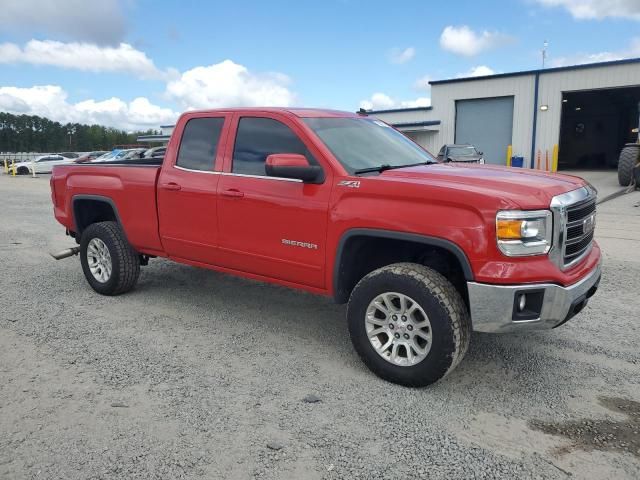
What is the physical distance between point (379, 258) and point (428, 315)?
32.5 inches

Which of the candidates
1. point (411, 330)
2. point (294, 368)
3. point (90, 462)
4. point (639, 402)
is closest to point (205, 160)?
point (294, 368)

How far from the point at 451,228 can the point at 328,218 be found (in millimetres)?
940

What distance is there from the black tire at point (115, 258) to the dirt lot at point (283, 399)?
22 centimetres

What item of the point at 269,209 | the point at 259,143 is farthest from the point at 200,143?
the point at 269,209

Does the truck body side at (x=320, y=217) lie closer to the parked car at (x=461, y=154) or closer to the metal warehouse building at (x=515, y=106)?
the parked car at (x=461, y=154)

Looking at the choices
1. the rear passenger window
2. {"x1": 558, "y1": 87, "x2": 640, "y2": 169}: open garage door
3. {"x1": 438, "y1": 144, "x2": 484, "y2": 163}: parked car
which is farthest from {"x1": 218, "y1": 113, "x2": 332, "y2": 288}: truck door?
{"x1": 558, "y1": 87, "x2": 640, "y2": 169}: open garage door

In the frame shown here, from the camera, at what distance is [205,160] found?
478cm

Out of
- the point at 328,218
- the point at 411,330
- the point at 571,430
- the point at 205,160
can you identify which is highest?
the point at 205,160

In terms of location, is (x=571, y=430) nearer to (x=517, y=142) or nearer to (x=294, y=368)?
(x=294, y=368)

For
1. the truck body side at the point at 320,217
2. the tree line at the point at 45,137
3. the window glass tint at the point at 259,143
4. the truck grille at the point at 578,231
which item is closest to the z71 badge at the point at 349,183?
the truck body side at the point at 320,217

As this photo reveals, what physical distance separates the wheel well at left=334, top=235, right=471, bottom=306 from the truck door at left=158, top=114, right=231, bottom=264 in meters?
1.33

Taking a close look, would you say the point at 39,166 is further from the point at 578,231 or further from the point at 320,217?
the point at 578,231

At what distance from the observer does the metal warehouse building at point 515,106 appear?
23734 millimetres

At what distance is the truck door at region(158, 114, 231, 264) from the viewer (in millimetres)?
4652
